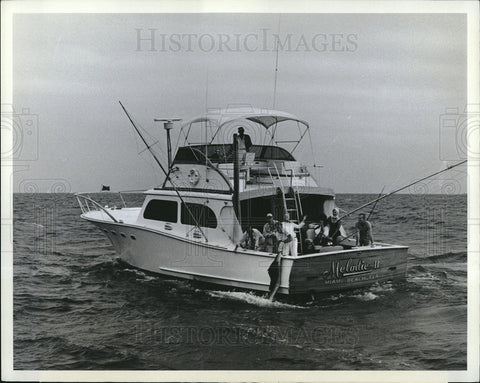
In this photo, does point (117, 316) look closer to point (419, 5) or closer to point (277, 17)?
point (277, 17)

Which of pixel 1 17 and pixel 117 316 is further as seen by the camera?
pixel 117 316

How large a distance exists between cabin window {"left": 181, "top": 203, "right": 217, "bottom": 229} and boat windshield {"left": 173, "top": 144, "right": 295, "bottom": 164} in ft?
2.52

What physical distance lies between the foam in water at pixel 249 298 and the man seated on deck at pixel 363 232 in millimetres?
1528

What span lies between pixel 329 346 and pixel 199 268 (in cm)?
253

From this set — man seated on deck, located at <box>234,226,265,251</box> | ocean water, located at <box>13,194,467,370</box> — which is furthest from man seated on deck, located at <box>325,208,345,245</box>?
man seated on deck, located at <box>234,226,265,251</box>

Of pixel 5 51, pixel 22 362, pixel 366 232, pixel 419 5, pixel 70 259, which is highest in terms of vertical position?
pixel 419 5

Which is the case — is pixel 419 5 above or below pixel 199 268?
above

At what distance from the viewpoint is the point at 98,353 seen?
7844 mm

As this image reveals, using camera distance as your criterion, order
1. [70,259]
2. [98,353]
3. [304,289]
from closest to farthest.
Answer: [98,353] < [304,289] < [70,259]

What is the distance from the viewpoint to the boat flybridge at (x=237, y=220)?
28.7 feet

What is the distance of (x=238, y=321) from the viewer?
8430mm

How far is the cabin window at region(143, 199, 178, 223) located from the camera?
10141mm

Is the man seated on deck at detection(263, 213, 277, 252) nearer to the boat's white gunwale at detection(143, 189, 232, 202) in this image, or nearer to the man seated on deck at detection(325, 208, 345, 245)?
the boat's white gunwale at detection(143, 189, 232, 202)

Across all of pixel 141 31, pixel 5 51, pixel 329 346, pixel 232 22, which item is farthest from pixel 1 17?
pixel 329 346
